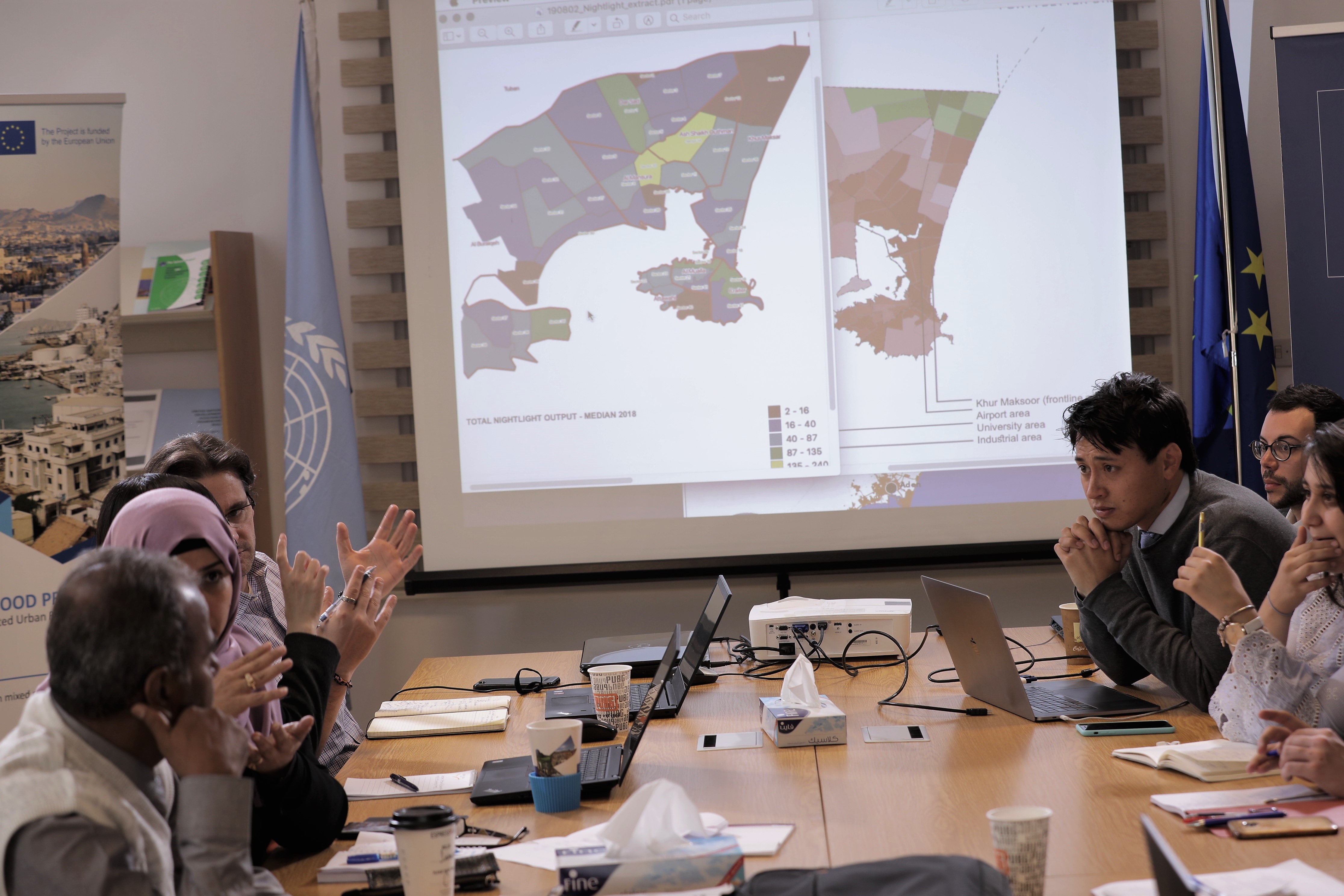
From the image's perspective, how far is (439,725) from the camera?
6.84 feet

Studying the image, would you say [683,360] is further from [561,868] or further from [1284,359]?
[561,868]

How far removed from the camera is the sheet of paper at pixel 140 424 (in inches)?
148

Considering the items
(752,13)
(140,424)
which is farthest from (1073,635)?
(140,424)

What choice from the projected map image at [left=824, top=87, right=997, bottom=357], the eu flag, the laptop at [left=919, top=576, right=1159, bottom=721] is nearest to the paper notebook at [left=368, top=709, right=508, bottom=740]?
the laptop at [left=919, top=576, right=1159, bottom=721]

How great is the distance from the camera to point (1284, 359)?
3.75 metres

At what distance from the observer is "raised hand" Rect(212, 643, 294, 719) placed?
1266 millimetres

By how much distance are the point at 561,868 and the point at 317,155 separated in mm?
3240

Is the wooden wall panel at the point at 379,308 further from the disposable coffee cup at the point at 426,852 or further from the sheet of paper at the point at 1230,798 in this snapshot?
the sheet of paper at the point at 1230,798

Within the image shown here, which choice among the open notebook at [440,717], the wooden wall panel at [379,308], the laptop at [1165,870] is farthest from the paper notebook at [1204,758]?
the wooden wall panel at [379,308]

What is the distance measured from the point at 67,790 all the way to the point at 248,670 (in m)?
0.33

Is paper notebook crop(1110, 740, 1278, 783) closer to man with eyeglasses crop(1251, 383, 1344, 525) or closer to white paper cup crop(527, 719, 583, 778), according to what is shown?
white paper cup crop(527, 719, 583, 778)

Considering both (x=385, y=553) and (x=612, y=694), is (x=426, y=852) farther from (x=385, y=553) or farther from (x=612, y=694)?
(x=385, y=553)

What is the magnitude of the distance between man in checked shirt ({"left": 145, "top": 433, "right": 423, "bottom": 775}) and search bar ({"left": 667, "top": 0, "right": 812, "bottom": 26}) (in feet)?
7.25

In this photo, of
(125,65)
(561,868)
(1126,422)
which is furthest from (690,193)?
(561,868)
